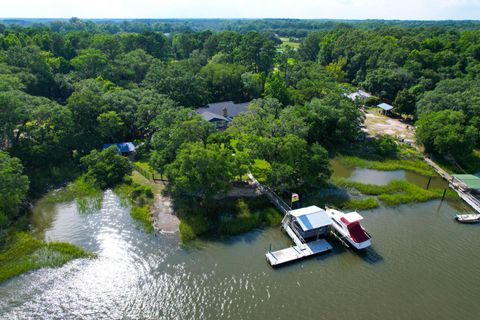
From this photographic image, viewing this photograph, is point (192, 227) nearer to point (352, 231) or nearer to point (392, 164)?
point (352, 231)

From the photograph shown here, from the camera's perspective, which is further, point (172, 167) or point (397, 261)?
point (172, 167)

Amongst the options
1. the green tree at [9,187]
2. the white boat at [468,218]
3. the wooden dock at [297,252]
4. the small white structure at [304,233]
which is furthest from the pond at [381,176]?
the green tree at [9,187]

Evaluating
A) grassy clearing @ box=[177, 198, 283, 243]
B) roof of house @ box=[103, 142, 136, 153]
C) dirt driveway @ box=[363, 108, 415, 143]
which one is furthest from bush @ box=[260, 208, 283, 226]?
dirt driveway @ box=[363, 108, 415, 143]

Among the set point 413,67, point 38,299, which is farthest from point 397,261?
point 413,67

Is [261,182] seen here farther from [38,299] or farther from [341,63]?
[341,63]

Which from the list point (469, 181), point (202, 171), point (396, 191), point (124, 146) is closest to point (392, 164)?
point (396, 191)

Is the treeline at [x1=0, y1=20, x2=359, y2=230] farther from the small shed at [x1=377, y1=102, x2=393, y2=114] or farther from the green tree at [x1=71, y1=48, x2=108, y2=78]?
the small shed at [x1=377, y1=102, x2=393, y2=114]

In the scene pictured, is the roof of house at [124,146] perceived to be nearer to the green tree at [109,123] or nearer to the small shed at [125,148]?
the small shed at [125,148]
